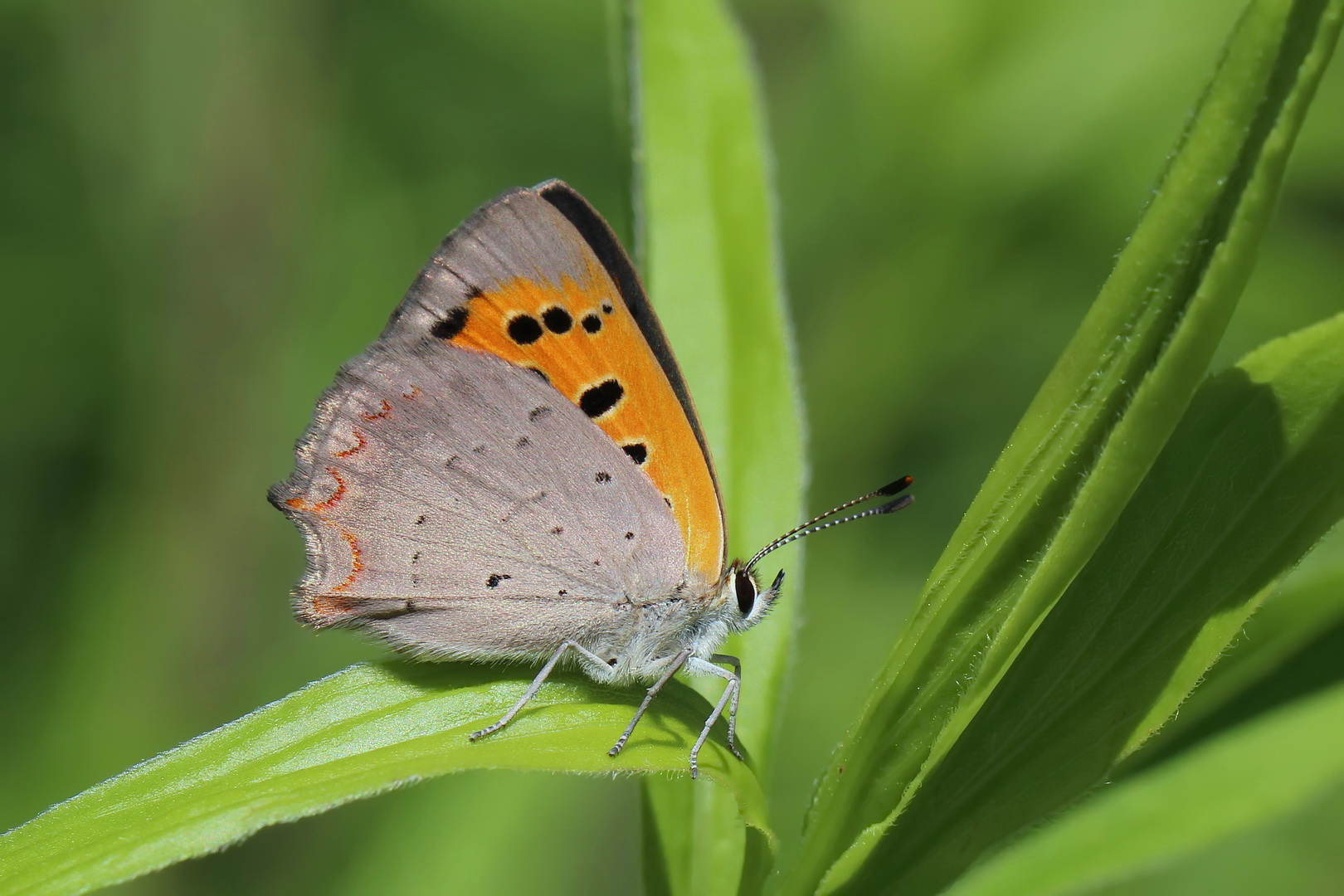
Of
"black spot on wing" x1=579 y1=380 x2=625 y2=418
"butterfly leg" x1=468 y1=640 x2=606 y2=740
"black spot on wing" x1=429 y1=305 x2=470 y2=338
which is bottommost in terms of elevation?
"butterfly leg" x1=468 y1=640 x2=606 y2=740

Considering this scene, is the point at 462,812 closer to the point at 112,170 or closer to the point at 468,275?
the point at 468,275

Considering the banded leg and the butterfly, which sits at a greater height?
the butterfly

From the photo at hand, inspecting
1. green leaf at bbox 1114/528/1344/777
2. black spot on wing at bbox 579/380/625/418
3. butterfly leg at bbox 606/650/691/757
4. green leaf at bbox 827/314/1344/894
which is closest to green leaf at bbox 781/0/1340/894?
green leaf at bbox 827/314/1344/894

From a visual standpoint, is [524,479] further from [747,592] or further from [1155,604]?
[1155,604]

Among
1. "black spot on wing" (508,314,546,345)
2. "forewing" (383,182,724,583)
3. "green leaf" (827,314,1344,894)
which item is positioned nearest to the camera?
"green leaf" (827,314,1344,894)

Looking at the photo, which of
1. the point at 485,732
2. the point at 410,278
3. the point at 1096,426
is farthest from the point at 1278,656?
the point at 410,278

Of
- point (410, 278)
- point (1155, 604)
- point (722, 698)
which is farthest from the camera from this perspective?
point (410, 278)

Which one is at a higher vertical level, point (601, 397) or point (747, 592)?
point (601, 397)

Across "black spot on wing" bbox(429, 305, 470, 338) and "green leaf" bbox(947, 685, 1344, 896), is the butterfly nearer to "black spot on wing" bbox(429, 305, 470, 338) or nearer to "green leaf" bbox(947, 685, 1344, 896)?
"black spot on wing" bbox(429, 305, 470, 338)
